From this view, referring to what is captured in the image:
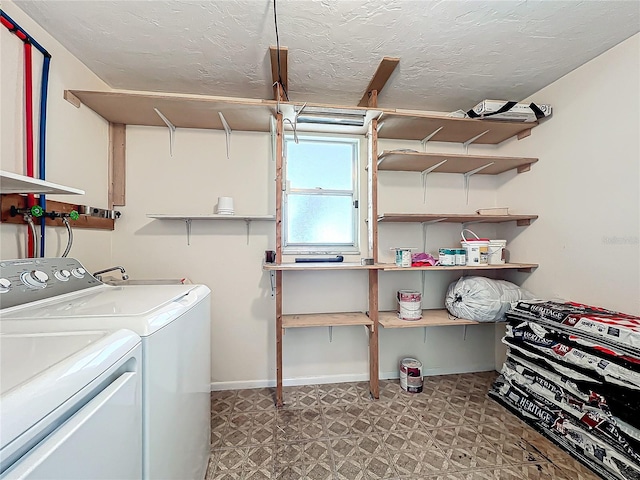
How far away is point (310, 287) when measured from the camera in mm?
2305

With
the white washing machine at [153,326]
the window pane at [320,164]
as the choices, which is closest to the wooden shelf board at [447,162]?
the window pane at [320,164]

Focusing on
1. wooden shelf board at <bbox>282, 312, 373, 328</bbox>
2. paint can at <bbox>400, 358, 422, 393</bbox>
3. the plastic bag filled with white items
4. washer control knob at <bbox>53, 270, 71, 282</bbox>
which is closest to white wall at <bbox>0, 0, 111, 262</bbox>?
washer control knob at <bbox>53, 270, 71, 282</bbox>

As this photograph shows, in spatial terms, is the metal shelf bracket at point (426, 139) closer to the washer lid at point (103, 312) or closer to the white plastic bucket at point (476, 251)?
the white plastic bucket at point (476, 251)

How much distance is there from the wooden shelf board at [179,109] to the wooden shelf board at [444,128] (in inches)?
35.8

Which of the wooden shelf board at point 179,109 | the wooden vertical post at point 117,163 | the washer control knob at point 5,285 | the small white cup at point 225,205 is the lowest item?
the washer control knob at point 5,285

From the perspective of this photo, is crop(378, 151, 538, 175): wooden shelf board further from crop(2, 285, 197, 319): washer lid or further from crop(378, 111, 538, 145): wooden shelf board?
crop(2, 285, 197, 319): washer lid

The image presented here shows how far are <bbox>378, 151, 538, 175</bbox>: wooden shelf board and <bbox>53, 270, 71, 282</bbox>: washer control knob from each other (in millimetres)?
1923

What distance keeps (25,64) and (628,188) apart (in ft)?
10.8

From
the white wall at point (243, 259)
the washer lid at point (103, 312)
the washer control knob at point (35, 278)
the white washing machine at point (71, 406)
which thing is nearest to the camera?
the white washing machine at point (71, 406)

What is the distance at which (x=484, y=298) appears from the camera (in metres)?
2.03

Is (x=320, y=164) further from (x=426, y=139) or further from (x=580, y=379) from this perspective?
(x=580, y=379)

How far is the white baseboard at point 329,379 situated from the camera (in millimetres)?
2209

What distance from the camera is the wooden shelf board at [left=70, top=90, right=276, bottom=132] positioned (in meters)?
1.73

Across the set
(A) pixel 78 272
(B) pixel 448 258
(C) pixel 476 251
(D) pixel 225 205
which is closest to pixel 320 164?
(D) pixel 225 205
